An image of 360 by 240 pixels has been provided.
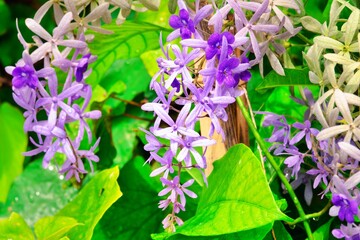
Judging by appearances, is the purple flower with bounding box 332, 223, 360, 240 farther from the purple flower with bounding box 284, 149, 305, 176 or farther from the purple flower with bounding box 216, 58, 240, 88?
the purple flower with bounding box 216, 58, 240, 88

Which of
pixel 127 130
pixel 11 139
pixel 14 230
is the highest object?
pixel 14 230

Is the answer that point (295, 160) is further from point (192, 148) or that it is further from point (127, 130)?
point (127, 130)

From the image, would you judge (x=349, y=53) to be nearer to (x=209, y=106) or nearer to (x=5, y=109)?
(x=209, y=106)

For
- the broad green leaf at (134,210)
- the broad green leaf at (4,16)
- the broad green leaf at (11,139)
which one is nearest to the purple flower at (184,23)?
the broad green leaf at (134,210)

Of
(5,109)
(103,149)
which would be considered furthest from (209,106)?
(5,109)

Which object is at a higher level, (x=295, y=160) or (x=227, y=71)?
(x=227, y=71)

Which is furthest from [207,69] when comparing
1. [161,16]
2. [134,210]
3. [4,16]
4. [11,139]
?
[4,16]
